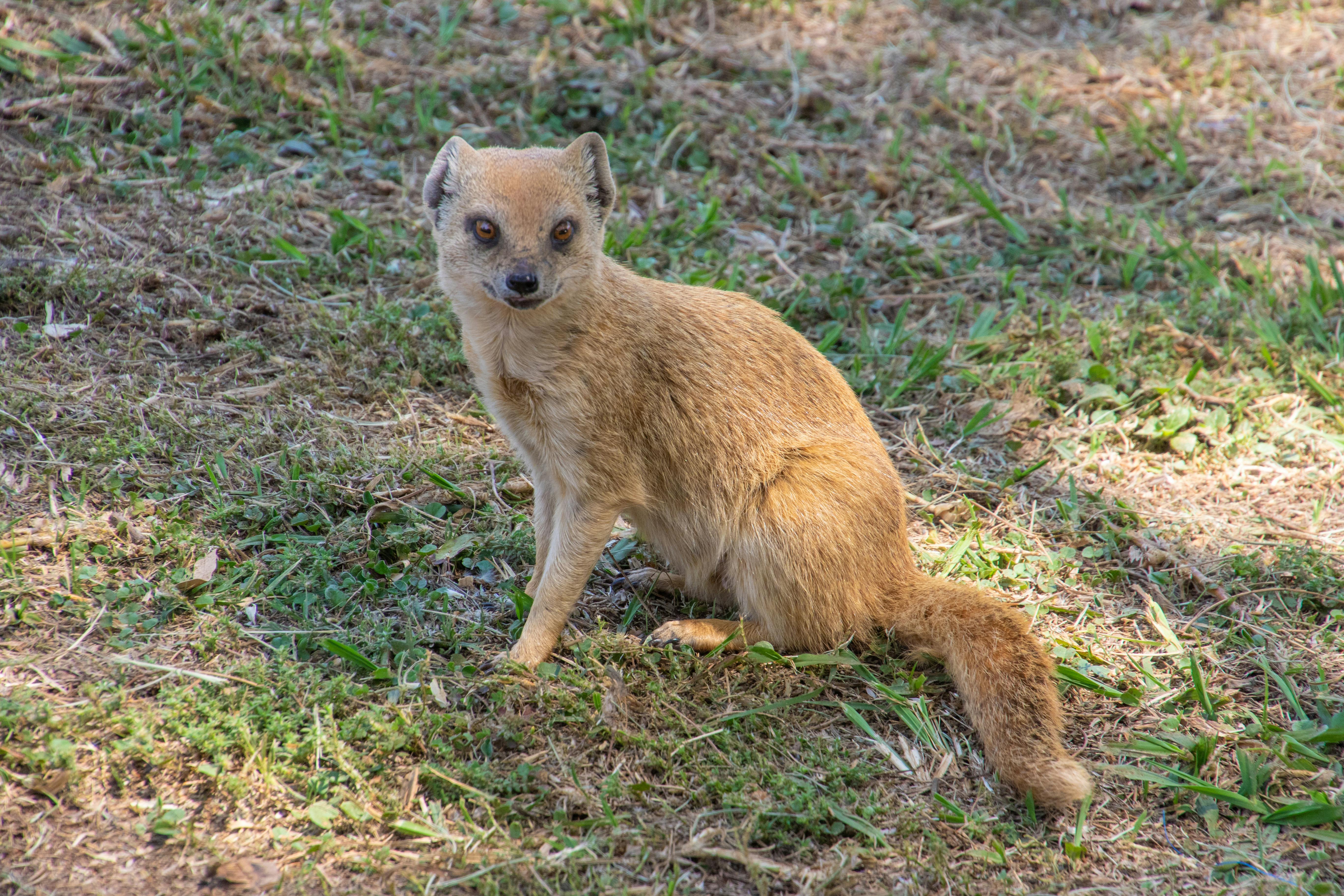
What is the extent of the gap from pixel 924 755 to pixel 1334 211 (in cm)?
551

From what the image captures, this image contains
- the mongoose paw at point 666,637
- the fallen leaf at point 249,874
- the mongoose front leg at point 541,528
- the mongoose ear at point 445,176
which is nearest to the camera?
the fallen leaf at point 249,874

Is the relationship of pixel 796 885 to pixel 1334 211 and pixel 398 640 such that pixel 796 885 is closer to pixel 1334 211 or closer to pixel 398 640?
pixel 398 640

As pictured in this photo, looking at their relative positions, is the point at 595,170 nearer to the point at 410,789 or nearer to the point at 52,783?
the point at 410,789

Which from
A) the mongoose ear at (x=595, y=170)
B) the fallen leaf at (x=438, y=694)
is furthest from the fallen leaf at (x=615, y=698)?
the mongoose ear at (x=595, y=170)

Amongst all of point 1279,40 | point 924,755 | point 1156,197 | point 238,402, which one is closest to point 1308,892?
point 924,755

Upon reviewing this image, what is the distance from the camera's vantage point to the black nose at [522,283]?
3635 millimetres

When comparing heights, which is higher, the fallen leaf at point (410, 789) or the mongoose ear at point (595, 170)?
the mongoose ear at point (595, 170)

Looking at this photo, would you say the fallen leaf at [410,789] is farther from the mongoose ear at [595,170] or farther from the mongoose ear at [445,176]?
the mongoose ear at [595,170]

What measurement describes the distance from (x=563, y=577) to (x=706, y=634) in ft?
2.17

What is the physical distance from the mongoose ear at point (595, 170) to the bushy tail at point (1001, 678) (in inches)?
78.1

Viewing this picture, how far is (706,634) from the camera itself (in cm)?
423

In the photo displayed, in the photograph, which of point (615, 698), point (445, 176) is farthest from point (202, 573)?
point (445, 176)

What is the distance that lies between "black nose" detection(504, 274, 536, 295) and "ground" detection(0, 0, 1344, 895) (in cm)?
136

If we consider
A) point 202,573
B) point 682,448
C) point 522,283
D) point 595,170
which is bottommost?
point 202,573
